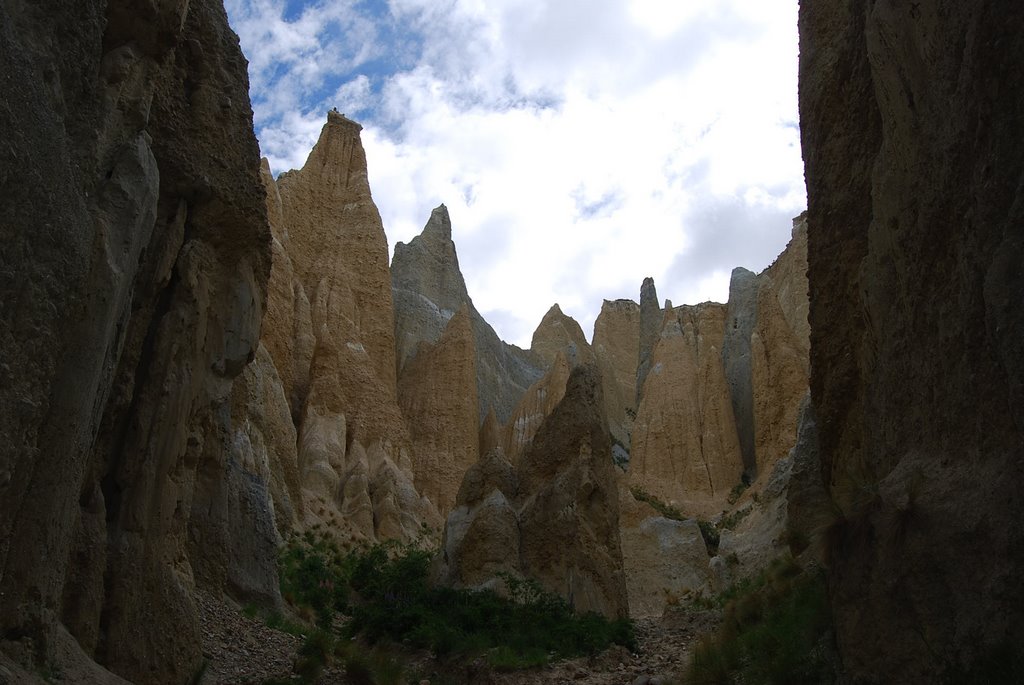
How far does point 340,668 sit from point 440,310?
145 feet

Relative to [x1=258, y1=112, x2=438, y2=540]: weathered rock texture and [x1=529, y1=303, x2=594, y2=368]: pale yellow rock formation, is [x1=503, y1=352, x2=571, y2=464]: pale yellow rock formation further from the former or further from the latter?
[x1=529, y1=303, x2=594, y2=368]: pale yellow rock formation

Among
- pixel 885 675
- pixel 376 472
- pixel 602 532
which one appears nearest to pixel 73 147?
pixel 885 675

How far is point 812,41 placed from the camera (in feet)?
33.4

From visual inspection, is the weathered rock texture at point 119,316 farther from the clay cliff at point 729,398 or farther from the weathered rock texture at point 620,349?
the weathered rock texture at point 620,349

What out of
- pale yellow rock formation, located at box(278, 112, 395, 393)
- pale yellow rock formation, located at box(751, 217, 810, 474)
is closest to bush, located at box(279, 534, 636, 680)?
pale yellow rock formation, located at box(278, 112, 395, 393)

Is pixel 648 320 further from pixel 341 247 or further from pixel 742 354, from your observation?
pixel 341 247

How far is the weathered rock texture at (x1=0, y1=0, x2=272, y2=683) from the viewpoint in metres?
5.84

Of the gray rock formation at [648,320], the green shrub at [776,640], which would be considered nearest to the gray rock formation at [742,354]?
the gray rock formation at [648,320]

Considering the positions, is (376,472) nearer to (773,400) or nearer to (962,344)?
(773,400)

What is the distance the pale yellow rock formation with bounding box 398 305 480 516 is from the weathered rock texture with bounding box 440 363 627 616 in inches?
751

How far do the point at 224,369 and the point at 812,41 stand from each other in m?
8.71

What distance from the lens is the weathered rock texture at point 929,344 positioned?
4695 mm

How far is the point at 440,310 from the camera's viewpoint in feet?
181

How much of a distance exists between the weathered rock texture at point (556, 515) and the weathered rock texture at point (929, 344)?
32.9 ft
